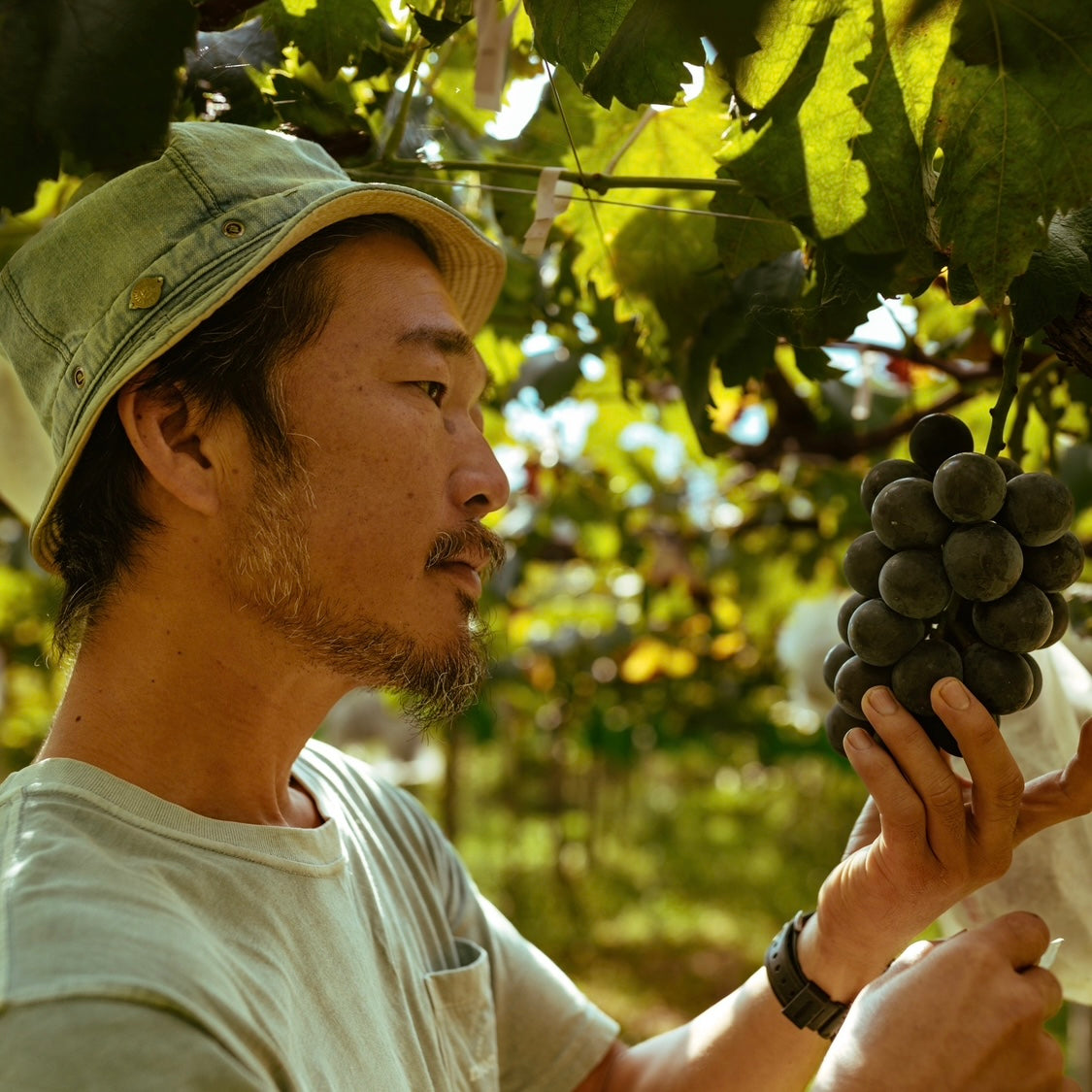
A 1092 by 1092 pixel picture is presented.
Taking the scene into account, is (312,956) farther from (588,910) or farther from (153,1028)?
(588,910)

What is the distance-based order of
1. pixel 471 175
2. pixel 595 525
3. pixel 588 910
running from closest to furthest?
pixel 471 175 → pixel 595 525 → pixel 588 910

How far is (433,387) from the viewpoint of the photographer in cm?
145

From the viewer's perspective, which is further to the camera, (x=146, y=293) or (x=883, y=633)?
(x=146, y=293)

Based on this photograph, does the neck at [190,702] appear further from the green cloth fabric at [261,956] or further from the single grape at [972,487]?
the single grape at [972,487]

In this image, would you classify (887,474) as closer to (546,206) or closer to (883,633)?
(883,633)

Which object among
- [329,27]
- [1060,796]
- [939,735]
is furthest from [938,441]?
[329,27]

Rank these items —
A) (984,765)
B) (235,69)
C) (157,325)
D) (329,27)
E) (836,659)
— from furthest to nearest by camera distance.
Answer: (235,69), (329,27), (157,325), (836,659), (984,765)

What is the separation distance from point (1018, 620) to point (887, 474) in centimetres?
19

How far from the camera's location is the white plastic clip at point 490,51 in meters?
1.28

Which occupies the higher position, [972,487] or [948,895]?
[972,487]

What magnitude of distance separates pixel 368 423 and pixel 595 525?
10.3 ft

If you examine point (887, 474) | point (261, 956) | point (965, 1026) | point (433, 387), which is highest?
point (887, 474)

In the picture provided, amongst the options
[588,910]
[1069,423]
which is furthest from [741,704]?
[1069,423]

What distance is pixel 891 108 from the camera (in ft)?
3.41
